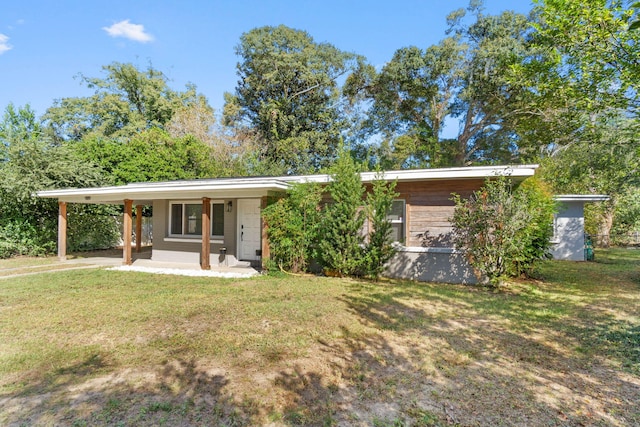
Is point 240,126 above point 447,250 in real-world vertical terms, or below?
above

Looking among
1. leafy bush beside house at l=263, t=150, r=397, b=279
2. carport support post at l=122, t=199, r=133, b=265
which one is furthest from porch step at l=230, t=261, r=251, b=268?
carport support post at l=122, t=199, r=133, b=265

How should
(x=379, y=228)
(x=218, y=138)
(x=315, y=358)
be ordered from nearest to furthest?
(x=315, y=358) → (x=379, y=228) → (x=218, y=138)

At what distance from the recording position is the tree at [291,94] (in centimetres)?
2369

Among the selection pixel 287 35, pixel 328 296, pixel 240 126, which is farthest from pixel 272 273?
pixel 287 35

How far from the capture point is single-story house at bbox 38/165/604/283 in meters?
7.85

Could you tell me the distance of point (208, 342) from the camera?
3.91 meters

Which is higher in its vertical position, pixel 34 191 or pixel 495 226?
pixel 34 191

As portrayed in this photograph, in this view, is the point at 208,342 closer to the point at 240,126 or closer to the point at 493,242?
the point at 493,242

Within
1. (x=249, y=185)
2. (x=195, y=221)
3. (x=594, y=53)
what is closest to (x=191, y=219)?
(x=195, y=221)

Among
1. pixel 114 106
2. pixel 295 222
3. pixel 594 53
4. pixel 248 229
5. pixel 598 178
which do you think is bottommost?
pixel 248 229

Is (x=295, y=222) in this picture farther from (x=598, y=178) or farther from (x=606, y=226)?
(x=606, y=226)

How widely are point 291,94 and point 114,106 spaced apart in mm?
13361

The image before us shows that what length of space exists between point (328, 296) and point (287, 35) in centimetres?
2359

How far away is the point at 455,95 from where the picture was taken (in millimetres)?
20516
